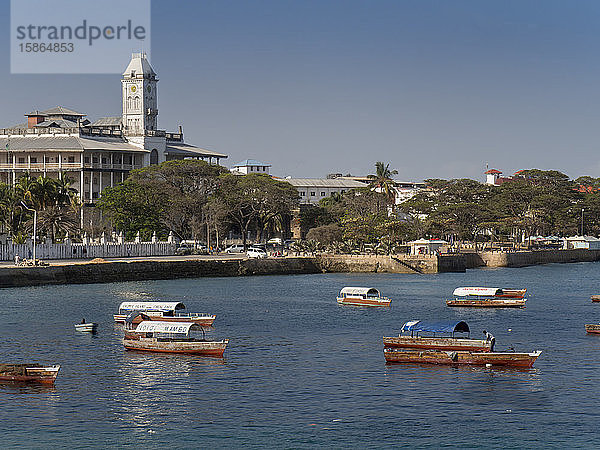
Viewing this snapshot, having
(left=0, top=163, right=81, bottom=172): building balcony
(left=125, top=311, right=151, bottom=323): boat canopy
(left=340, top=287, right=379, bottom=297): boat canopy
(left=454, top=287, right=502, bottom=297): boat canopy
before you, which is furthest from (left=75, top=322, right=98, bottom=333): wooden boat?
(left=0, top=163, right=81, bottom=172): building balcony

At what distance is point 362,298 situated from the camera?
91.6m

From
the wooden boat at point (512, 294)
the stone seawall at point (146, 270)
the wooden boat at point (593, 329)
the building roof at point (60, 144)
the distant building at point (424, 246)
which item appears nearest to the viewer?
the wooden boat at point (593, 329)

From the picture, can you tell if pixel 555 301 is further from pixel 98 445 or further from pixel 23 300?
pixel 98 445

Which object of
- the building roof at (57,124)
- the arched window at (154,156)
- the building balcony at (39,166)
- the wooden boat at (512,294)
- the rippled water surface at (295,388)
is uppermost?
the building roof at (57,124)

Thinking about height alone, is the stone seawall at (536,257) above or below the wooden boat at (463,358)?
above

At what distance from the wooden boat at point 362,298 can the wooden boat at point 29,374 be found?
43.4 m

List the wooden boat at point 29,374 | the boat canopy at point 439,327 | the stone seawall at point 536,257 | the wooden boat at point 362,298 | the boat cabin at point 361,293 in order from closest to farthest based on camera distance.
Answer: the wooden boat at point 29,374 → the boat canopy at point 439,327 → the wooden boat at point 362,298 → the boat cabin at point 361,293 → the stone seawall at point 536,257

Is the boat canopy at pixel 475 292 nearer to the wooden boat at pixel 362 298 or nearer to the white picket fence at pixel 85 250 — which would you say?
the wooden boat at pixel 362 298

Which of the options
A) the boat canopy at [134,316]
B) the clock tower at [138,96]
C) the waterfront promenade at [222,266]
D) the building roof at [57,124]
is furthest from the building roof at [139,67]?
the boat canopy at [134,316]

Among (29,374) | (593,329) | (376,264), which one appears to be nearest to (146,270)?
(376,264)

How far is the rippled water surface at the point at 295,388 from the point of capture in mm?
43094

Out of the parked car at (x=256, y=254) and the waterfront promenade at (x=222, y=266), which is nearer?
the waterfront promenade at (x=222, y=266)

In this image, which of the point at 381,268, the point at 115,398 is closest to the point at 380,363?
the point at 115,398

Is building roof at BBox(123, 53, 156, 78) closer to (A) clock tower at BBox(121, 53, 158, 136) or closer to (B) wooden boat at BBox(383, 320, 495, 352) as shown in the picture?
(A) clock tower at BBox(121, 53, 158, 136)
